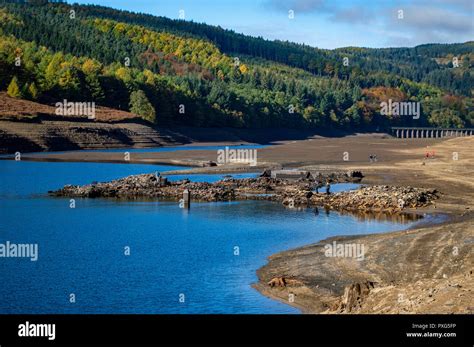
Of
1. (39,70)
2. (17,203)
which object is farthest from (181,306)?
(39,70)

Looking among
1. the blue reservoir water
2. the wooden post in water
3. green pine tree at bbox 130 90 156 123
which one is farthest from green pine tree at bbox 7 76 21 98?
the wooden post in water

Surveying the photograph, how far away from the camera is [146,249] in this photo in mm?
42281

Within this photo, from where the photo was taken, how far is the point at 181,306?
29.4 meters

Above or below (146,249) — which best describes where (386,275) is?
above

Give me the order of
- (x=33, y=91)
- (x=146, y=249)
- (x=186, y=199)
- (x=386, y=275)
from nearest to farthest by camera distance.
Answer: (x=386, y=275)
(x=146, y=249)
(x=186, y=199)
(x=33, y=91)

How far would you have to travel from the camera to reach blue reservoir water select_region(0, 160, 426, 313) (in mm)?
30078

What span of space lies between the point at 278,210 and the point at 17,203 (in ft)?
78.5

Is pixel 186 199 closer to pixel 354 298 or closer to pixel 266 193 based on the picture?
pixel 266 193

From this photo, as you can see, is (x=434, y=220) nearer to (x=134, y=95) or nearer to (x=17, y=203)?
(x=17, y=203)

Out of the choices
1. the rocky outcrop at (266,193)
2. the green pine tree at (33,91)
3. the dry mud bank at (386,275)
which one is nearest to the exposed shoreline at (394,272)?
the dry mud bank at (386,275)

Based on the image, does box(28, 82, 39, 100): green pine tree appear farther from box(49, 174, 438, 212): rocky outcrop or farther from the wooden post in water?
the wooden post in water

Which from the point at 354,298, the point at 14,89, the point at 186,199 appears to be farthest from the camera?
the point at 14,89

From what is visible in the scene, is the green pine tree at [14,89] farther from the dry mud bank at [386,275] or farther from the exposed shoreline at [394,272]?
the dry mud bank at [386,275]

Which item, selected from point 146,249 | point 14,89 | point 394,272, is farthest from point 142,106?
point 394,272
